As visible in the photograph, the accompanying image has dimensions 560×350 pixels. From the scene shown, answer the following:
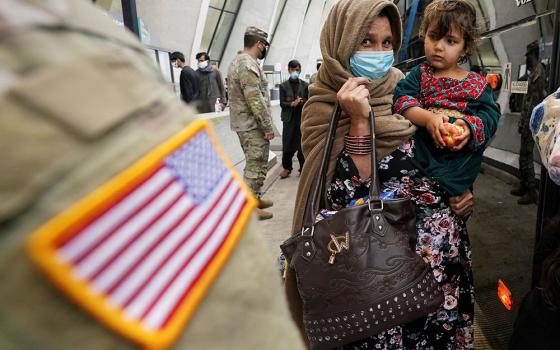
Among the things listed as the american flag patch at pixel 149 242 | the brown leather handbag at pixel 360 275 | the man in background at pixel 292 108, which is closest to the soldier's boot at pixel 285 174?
the man in background at pixel 292 108

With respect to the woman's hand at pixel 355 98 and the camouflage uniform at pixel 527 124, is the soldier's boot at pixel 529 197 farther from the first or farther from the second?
the woman's hand at pixel 355 98

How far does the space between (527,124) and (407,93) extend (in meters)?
0.53

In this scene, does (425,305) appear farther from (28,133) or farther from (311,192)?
(28,133)

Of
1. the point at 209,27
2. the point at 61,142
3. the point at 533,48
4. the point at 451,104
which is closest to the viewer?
the point at 61,142

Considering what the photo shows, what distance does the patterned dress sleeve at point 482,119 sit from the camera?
1372mm

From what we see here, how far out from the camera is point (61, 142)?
0.23 meters

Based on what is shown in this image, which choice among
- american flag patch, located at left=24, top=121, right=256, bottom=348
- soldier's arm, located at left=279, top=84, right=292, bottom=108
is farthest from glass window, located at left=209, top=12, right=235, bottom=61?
american flag patch, located at left=24, top=121, right=256, bottom=348

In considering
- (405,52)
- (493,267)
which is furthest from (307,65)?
(493,267)

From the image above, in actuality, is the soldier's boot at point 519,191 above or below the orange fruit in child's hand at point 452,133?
below

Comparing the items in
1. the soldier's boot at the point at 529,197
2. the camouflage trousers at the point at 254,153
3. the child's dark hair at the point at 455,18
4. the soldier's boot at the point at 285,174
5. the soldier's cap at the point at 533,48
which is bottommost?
the soldier's boot at the point at 285,174

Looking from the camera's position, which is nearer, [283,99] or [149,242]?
[149,242]

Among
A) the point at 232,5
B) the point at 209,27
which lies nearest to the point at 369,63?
the point at 209,27

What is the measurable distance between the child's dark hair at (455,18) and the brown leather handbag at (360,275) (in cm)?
71

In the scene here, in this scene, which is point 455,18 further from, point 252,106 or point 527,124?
point 252,106
